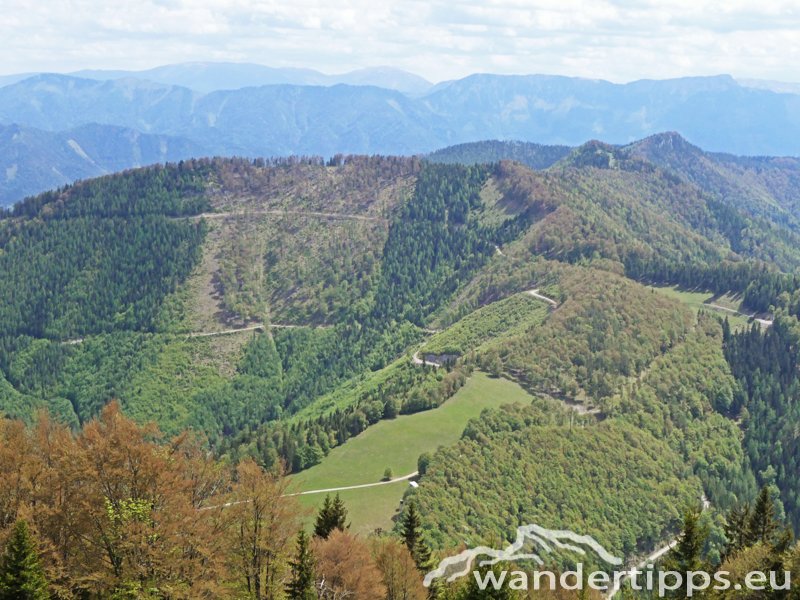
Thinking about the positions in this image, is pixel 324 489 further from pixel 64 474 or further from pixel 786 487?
pixel 786 487

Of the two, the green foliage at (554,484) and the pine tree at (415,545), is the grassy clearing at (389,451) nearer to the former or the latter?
the green foliage at (554,484)

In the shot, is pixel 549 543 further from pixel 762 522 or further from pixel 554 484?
pixel 762 522

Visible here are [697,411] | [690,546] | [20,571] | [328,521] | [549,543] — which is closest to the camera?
[20,571]

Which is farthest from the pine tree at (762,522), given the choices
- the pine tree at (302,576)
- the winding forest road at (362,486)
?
the winding forest road at (362,486)

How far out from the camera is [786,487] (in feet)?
467

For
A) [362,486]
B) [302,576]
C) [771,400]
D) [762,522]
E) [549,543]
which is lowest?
[549,543]

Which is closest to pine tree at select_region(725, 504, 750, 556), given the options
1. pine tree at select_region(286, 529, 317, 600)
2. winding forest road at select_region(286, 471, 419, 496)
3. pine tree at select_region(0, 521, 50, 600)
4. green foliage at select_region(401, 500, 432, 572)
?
green foliage at select_region(401, 500, 432, 572)

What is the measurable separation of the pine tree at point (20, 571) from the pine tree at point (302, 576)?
15.9m

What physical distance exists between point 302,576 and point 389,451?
2970 inches

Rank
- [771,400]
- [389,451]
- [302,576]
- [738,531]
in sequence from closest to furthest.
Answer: [302,576]
[738,531]
[389,451]
[771,400]

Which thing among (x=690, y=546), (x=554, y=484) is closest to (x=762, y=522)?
(x=690, y=546)

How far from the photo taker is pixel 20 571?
4216 cm

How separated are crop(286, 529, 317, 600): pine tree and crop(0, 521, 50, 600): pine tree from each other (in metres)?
15.9

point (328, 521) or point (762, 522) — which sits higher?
point (328, 521)
